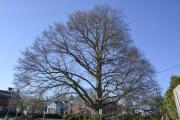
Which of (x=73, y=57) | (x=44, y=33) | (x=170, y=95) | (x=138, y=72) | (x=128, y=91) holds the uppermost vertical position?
(x=44, y=33)

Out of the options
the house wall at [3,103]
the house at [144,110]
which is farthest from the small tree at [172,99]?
the house wall at [3,103]

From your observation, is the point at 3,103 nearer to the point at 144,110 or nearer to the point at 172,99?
the point at 144,110

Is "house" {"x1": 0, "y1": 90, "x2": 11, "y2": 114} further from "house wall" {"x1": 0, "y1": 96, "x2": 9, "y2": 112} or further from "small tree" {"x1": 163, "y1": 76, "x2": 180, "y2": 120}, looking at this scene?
"small tree" {"x1": 163, "y1": 76, "x2": 180, "y2": 120}

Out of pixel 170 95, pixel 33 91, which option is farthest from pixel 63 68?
Result: pixel 170 95

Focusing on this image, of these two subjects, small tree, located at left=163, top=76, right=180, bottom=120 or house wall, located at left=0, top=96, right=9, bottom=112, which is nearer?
small tree, located at left=163, top=76, right=180, bottom=120

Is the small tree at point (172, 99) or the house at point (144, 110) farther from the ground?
the house at point (144, 110)

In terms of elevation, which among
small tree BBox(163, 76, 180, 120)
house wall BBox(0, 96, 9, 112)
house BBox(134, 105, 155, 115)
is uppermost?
house wall BBox(0, 96, 9, 112)

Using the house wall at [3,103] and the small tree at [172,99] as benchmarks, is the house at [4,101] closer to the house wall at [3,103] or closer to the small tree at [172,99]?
the house wall at [3,103]

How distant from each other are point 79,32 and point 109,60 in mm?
5214

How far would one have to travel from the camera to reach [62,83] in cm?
3456

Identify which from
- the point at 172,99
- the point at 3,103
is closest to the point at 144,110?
the point at 172,99

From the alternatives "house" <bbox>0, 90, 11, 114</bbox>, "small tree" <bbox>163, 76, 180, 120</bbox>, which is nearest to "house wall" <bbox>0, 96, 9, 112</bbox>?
"house" <bbox>0, 90, 11, 114</bbox>

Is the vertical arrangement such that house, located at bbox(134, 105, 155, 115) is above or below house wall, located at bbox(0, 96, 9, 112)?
below

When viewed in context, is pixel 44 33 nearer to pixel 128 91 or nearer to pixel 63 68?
pixel 63 68
